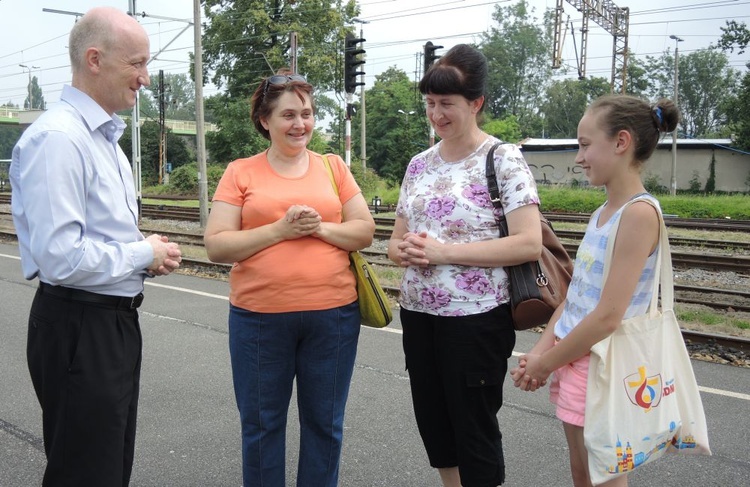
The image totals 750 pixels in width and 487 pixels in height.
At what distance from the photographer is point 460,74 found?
9.18 ft

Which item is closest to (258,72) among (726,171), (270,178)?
(726,171)

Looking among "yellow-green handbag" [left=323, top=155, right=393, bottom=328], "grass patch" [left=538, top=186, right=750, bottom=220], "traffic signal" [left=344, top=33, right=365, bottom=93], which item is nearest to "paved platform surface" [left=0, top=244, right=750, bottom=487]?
"yellow-green handbag" [left=323, top=155, right=393, bottom=328]

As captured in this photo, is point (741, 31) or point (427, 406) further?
point (741, 31)

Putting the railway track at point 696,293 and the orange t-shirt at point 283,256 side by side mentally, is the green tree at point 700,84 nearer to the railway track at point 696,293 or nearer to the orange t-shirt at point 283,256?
the railway track at point 696,293

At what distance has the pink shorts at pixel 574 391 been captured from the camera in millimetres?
2426

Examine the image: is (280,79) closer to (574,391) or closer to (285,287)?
(285,287)

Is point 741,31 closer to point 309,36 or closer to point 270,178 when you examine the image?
point 309,36

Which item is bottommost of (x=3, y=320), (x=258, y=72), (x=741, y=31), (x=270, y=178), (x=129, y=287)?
(x=3, y=320)

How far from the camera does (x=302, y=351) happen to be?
3018 millimetres

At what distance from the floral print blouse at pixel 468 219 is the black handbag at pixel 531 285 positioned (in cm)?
3

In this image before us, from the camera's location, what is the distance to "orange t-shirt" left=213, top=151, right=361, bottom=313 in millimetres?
2914

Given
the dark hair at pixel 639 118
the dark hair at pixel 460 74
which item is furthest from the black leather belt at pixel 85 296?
the dark hair at pixel 639 118

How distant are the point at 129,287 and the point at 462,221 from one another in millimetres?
1310

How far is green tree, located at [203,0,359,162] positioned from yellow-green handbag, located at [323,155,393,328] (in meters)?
38.1
